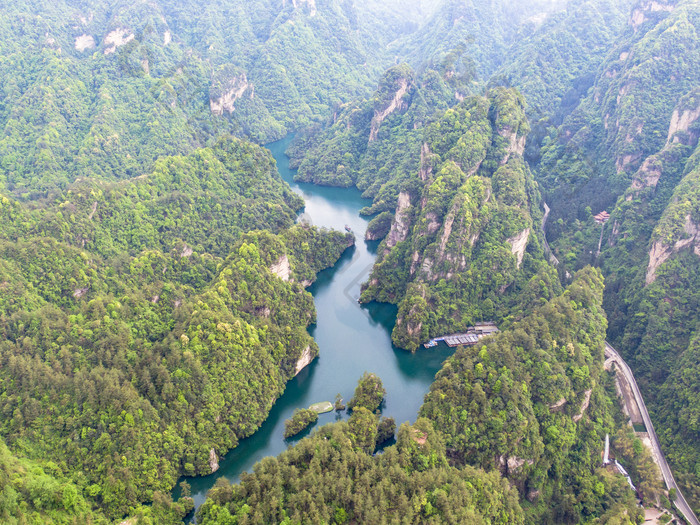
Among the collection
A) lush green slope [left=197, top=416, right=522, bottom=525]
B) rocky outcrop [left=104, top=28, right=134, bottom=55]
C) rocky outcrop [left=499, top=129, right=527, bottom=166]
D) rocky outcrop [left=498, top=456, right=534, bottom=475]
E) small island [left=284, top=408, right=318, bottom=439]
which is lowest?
rocky outcrop [left=104, top=28, right=134, bottom=55]

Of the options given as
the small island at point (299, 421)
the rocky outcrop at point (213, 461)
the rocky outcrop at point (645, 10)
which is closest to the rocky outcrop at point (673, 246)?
the small island at point (299, 421)

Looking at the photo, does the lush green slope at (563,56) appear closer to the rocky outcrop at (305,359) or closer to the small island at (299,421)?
the rocky outcrop at (305,359)

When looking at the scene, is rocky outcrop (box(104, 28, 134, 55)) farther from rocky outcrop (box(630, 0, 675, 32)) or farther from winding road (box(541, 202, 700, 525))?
rocky outcrop (box(630, 0, 675, 32))

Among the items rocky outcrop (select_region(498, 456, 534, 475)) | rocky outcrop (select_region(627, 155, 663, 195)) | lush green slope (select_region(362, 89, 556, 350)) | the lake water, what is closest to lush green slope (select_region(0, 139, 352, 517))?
the lake water

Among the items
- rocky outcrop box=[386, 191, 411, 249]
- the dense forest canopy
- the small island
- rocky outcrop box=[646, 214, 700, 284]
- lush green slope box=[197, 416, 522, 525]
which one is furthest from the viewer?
rocky outcrop box=[386, 191, 411, 249]

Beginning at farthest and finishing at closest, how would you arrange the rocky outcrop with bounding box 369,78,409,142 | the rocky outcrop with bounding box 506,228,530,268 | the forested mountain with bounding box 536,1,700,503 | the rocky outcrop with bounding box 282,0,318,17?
1. the rocky outcrop with bounding box 282,0,318,17
2. the rocky outcrop with bounding box 369,78,409,142
3. the rocky outcrop with bounding box 506,228,530,268
4. the forested mountain with bounding box 536,1,700,503

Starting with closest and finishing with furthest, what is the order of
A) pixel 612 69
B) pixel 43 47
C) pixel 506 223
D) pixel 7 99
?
pixel 506 223 < pixel 7 99 < pixel 43 47 < pixel 612 69

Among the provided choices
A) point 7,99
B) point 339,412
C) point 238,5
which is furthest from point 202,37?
point 339,412

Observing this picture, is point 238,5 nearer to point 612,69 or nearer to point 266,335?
point 612,69
